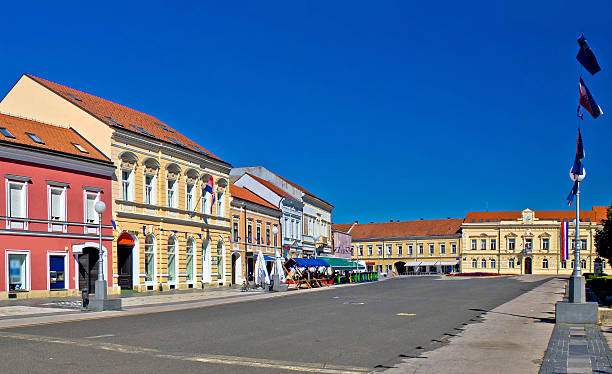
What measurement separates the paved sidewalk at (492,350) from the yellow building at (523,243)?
11089 centimetres

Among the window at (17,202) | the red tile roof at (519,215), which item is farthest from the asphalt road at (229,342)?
the red tile roof at (519,215)

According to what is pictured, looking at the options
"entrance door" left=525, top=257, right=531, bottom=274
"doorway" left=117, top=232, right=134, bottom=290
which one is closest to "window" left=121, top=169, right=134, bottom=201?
"doorway" left=117, top=232, right=134, bottom=290

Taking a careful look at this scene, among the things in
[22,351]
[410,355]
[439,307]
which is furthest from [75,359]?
[439,307]

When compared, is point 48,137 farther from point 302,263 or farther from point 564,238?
point 564,238

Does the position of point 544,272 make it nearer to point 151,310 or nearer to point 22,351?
point 151,310

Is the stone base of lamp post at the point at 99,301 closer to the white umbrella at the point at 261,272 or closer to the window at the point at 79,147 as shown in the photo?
the window at the point at 79,147

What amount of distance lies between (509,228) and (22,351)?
122m

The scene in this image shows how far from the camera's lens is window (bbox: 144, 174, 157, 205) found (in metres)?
38.0

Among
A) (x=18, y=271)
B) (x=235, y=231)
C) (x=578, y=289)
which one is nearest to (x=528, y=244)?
(x=235, y=231)

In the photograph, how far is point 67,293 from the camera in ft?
102

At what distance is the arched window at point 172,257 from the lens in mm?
40134

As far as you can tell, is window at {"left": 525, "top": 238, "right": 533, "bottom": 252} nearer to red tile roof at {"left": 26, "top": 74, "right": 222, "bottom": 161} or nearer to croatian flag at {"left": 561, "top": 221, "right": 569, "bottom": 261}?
croatian flag at {"left": 561, "top": 221, "right": 569, "bottom": 261}

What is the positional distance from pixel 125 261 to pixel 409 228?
341ft

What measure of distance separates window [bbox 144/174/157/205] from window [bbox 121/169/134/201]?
5.32 feet
